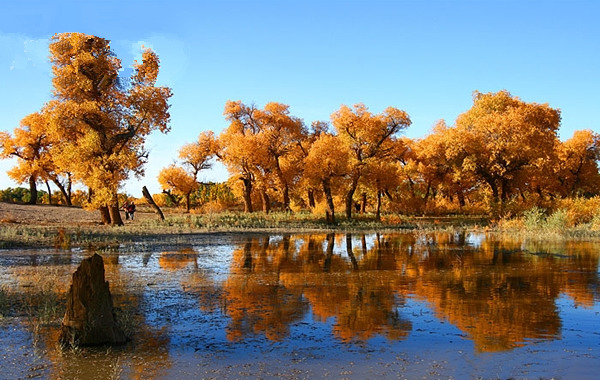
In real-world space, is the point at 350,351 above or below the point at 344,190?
below

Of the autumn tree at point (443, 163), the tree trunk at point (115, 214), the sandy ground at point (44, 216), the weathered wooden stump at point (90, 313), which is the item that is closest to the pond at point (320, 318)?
the weathered wooden stump at point (90, 313)

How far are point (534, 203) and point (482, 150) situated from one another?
Result: 5812mm

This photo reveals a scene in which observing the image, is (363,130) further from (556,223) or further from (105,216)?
(105,216)

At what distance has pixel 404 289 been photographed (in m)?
12.6

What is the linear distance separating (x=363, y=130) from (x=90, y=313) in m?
36.7

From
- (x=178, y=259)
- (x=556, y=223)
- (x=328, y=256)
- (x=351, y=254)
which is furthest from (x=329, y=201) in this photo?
(x=178, y=259)

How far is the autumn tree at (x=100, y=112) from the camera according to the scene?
30016 mm

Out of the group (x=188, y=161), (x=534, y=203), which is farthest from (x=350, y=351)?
(x=188, y=161)

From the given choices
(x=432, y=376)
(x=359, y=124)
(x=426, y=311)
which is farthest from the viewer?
(x=359, y=124)

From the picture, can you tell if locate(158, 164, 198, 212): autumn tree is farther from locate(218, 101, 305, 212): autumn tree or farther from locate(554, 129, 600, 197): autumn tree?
locate(554, 129, 600, 197): autumn tree

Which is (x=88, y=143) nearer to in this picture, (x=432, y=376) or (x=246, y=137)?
(x=246, y=137)

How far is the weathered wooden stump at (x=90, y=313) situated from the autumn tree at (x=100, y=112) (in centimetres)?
2321

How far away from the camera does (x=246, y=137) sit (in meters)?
49.7

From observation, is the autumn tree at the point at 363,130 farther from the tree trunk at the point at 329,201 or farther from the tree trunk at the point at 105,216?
the tree trunk at the point at 105,216
